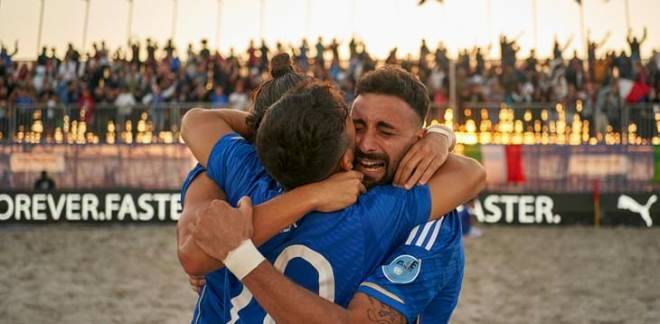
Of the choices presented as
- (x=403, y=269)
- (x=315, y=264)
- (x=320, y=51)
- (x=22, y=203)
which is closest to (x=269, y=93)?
(x=315, y=264)

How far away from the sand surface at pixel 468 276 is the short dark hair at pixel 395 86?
5491 mm

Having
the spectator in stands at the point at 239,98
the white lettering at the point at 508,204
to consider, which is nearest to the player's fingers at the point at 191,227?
the white lettering at the point at 508,204

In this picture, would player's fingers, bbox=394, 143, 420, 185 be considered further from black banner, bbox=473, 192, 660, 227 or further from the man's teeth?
black banner, bbox=473, 192, 660, 227

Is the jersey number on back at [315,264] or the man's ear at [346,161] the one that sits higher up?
the man's ear at [346,161]

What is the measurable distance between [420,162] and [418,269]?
1.27 ft

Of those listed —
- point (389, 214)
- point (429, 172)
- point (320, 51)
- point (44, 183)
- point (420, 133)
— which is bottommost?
point (44, 183)

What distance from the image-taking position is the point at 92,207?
1555 centimetres

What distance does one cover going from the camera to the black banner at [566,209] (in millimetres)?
15195

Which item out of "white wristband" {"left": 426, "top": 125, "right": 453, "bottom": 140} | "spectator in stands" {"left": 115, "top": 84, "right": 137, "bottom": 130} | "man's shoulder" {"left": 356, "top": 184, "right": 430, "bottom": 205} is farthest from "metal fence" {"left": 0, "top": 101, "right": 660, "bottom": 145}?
"man's shoulder" {"left": 356, "top": 184, "right": 430, "bottom": 205}

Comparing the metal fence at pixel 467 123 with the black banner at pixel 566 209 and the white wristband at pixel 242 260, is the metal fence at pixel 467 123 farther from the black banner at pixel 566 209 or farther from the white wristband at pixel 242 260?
the white wristband at pixel 242 260

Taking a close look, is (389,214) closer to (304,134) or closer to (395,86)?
(304,134)

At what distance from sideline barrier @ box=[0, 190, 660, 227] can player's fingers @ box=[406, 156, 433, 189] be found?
12715 mm

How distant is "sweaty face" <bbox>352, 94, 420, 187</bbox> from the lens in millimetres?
2803

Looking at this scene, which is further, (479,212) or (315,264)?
(479,212)
